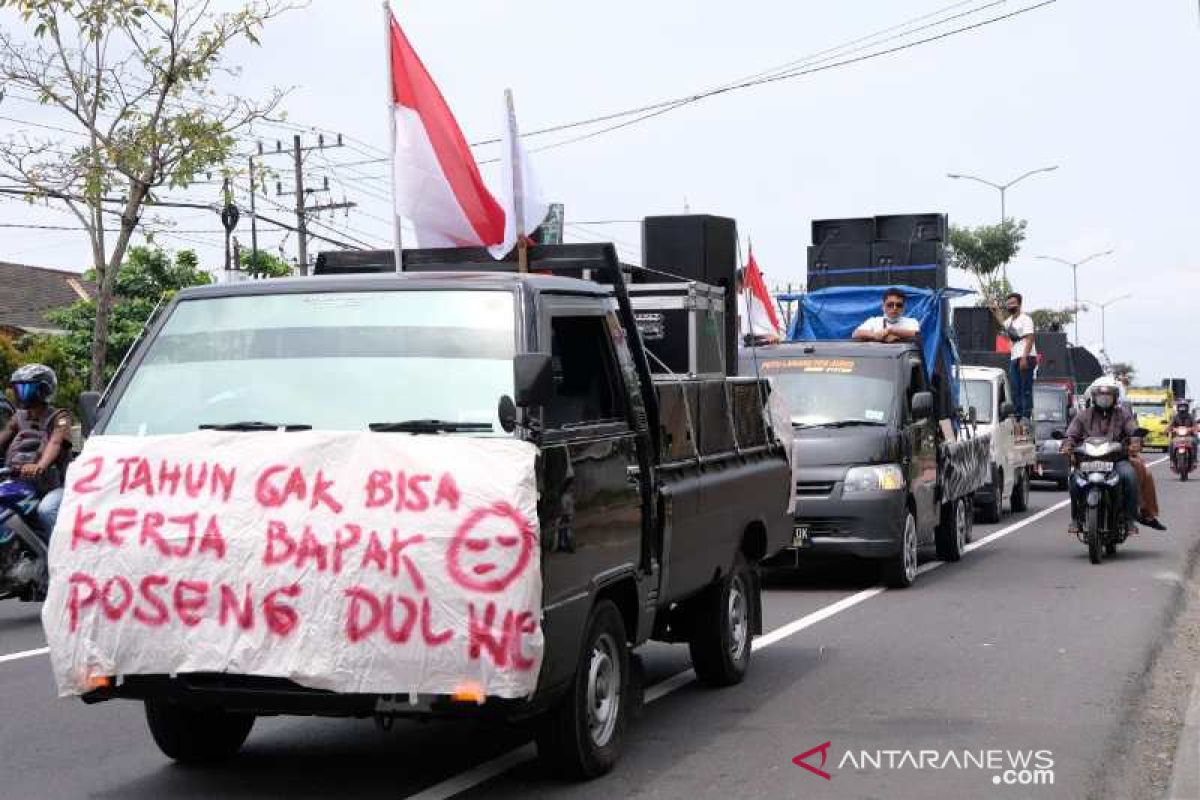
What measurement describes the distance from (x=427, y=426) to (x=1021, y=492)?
19951mm

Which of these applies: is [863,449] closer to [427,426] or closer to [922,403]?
[922,403]

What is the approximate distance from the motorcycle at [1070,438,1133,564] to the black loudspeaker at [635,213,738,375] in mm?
5452

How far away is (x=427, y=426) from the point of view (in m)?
6.23

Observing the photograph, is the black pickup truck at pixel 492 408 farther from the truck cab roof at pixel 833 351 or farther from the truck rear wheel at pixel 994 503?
the truck rear wheel at pixel 994 503

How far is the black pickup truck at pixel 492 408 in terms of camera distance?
241 inches

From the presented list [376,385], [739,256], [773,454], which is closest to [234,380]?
[376,385]

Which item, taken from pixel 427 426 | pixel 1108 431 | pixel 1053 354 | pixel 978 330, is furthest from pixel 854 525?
pixel 1053 354

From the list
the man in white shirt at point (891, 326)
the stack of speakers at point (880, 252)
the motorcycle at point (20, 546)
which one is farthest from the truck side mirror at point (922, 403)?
the motorcycle at point (20, 546)

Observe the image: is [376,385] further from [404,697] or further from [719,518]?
[719,518]

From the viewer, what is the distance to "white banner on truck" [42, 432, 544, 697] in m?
5.87

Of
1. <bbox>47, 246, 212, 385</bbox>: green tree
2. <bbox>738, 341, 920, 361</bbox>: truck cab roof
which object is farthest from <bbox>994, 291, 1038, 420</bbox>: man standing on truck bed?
<bbox>47, 246, 212, 385</bbox>: green tree

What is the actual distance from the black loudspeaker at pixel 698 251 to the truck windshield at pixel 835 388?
235 centimetres

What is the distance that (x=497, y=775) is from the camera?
22.8 ft

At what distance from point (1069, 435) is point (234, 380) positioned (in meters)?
12.1
